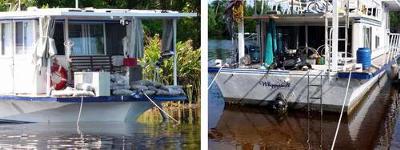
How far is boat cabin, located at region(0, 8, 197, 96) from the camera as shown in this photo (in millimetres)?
12109

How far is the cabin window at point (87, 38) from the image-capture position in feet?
42.8

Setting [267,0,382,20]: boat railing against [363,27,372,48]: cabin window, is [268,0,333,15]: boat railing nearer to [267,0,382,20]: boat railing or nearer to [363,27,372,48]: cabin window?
[267,0,382,20]: boat railing

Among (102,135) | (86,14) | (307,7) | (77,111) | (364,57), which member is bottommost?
(102,135)

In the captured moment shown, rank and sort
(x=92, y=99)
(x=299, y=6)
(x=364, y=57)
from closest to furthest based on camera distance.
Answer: (x=92, y=99) → (x=364, y=57) → (x=299, y=6)

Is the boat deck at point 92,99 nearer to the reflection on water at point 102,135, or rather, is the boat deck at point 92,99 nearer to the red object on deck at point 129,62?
the reflection on water at point 102,135

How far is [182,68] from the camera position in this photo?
1625cm

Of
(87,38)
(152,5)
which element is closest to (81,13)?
(87,38)

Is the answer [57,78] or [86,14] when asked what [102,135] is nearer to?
[57,78]

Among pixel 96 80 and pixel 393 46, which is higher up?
pixel 393 46

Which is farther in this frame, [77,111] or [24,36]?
[24,36]

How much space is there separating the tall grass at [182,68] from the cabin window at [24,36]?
3.79 metres

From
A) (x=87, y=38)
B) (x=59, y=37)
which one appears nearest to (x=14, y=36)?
(x=59, y=37)

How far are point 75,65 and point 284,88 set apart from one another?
5441mm

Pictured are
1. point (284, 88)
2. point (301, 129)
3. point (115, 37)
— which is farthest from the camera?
point (284, 88)
